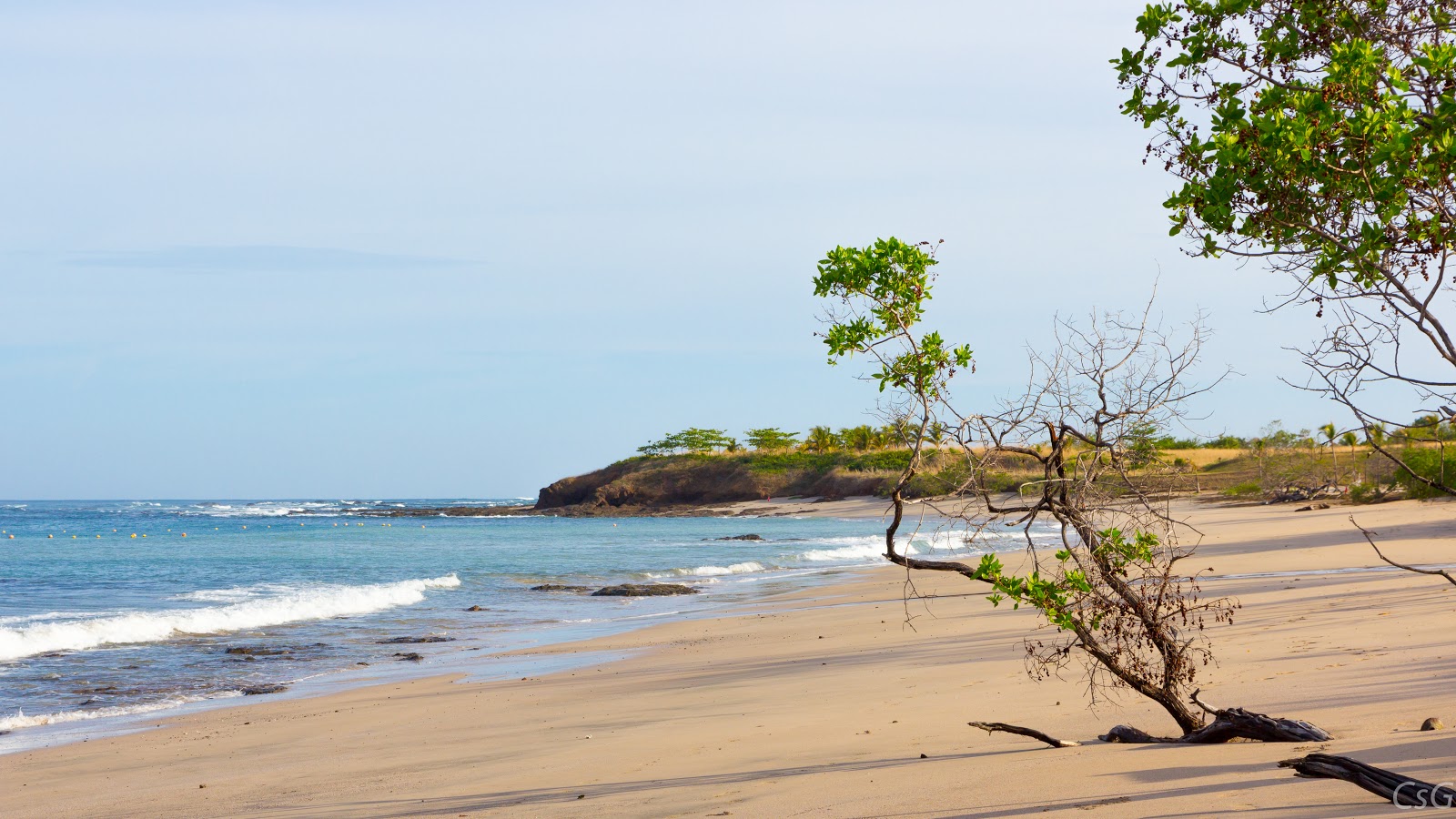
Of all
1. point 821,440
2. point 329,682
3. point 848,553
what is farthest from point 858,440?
point 329,682

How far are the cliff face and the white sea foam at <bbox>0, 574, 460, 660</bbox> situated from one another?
63.0m

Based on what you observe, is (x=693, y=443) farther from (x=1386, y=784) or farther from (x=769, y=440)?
(x=1386, y=784)

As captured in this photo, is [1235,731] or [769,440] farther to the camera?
[769,440]

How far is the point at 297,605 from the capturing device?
20656 millimetres

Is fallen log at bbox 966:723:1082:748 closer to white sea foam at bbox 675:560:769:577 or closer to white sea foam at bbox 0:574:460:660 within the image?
white sea foam at bbox 0:574:460:660

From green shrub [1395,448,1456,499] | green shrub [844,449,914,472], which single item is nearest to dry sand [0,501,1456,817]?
green shrub [1395,448,1456,499]

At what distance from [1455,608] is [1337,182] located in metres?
7.93

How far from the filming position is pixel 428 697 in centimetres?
1104

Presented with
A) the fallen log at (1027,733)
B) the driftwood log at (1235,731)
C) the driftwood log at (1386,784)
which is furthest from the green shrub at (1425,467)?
the driftwood log at (1386,784)

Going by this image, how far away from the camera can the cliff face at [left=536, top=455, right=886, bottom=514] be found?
87.9 m

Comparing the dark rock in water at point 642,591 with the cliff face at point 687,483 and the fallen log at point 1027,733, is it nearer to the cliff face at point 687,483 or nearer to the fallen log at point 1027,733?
the fallen log at point 1027,733

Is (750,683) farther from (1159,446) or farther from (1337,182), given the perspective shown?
(1337,182)

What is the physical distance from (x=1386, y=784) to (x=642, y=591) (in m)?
19.7

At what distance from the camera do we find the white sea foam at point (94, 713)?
10.4m
